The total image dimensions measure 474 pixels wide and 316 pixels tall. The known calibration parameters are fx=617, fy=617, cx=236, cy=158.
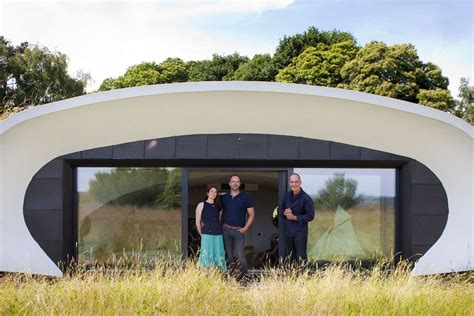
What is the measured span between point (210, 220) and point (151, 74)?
1240 inches

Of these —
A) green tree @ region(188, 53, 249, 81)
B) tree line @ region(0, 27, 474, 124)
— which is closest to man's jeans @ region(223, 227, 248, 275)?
tree line @ region(0, 27, 474, 124)

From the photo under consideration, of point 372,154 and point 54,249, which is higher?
point 372,154

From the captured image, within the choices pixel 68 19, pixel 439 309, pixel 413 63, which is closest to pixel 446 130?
pixel 439 309

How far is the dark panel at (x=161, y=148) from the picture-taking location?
8484mm

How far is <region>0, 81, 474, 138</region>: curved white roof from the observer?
7377 mm

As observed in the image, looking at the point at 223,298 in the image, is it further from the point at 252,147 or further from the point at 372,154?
the point at 372,154

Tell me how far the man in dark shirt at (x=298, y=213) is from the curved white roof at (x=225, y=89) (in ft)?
3.92

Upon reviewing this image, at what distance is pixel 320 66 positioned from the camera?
31.5 m

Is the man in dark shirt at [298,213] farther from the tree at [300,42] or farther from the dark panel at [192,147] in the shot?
the tree at [300,42]

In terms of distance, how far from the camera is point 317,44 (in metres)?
33.2

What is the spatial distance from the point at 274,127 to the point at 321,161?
857 mm

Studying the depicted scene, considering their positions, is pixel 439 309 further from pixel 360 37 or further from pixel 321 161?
pixel 360 37

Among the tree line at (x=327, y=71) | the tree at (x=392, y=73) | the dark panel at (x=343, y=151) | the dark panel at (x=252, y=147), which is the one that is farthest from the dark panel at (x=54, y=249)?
the tree at (x=392, y=73)

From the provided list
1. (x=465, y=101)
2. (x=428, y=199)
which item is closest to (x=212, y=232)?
(x=428, y=199)
